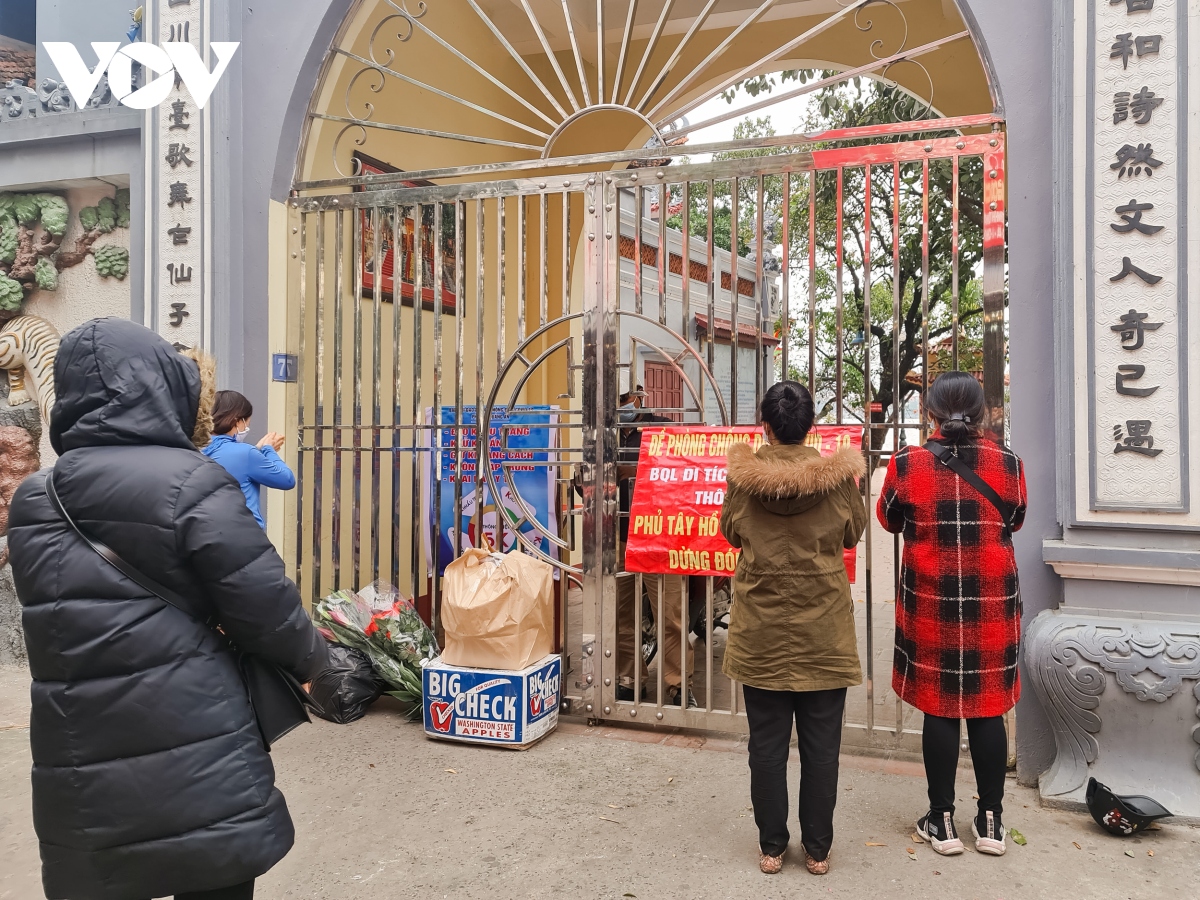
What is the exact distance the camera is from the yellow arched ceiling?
5543 mm

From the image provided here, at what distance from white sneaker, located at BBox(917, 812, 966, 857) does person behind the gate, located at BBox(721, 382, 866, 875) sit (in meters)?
0.41

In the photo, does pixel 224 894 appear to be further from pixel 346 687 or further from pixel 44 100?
pixel 44 100

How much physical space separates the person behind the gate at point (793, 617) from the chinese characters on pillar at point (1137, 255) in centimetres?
119

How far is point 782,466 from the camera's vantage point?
292 cm

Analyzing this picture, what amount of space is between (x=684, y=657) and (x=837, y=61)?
4.90m

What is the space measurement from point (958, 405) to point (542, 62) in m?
6.34

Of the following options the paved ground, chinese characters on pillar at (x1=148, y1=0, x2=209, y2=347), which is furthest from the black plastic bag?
chinese characters on pillar at (x1=148, y1=0, x2=209, y2=347)

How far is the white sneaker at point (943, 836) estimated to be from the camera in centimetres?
311

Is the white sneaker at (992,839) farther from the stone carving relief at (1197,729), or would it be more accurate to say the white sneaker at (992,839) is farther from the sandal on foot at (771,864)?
the stone carving relief at (1197,729)

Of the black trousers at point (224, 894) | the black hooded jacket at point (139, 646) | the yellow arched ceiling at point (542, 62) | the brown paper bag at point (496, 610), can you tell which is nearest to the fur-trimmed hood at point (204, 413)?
the black hooded jacket at point (139, 646)

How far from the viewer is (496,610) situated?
4137 mm

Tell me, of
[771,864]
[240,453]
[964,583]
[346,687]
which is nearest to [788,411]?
[964,583]

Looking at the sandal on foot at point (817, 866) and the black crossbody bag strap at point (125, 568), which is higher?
the black crossbody bag strap at point (125, 568)

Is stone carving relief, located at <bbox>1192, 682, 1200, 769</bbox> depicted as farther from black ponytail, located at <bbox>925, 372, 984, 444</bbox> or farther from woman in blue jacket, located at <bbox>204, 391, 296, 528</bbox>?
woman in blue jacket, located at <bbox>204, 391, 296, 528</bbox>
